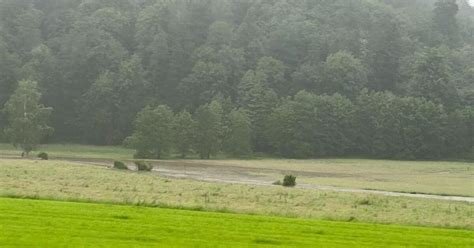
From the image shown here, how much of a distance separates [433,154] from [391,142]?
25.0ft

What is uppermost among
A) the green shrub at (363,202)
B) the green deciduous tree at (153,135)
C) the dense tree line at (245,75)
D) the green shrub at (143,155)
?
the dense tree line at (245,75)

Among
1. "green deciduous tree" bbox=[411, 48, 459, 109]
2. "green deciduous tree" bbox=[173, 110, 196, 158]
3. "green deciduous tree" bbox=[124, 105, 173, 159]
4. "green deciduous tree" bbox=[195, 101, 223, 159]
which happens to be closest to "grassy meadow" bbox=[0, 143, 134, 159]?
"green deciduous tree" bbox=[124, 105, 173, 159]

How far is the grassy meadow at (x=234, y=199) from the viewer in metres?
28.3

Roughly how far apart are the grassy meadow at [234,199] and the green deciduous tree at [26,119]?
45.1m

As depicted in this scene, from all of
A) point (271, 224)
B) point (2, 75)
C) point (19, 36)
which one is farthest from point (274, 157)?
point (271, 224)

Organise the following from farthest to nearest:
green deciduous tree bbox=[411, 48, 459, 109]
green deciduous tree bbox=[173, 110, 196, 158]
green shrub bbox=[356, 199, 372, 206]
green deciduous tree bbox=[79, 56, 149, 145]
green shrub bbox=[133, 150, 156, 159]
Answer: green deciduous tree bbox=[411, 48, 459, 109]
green deciduous tree bbox=[79, 56, 149, 145]
green deciduous tree bbox=[173, 110, 196, 158]
green shrub bbox=[133, 150, 156, 159]
green shrub bbox=[356, 199, 372, 206]

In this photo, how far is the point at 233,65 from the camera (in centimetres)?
13638

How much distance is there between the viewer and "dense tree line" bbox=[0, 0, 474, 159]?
368 feet

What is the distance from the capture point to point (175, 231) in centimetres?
1855

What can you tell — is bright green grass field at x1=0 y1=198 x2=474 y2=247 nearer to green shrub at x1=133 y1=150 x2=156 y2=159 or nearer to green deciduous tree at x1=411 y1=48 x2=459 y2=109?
green shrub at x1=133 y1=150 x2=156 y2=159

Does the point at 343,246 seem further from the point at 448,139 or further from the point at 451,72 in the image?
the point at 451,72

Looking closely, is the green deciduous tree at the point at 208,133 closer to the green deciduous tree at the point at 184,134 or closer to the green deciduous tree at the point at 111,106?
the green deciduous tree at the point at 184,134

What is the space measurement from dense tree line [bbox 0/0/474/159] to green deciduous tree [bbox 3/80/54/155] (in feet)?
3.25

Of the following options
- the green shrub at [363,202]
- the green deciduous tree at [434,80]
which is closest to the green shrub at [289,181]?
the green shrub at [363,202]
